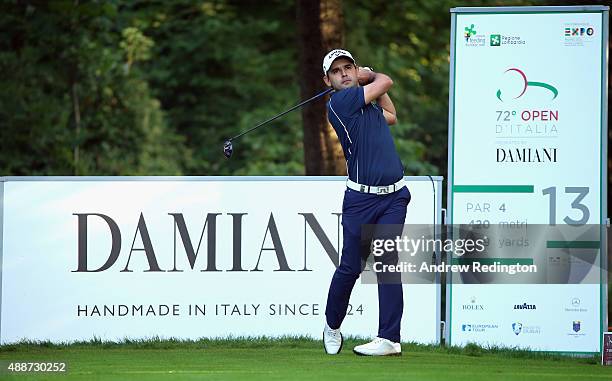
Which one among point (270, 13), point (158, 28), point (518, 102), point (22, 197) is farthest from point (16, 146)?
point (518, 102)

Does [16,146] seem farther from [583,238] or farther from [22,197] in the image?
[583,238]

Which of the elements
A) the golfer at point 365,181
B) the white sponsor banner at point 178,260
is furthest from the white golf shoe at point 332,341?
the white sponsor banner at point 178,260

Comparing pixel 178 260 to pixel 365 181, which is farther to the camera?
pixel 178 260

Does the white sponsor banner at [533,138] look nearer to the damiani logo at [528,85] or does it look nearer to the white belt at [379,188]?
the damiani logo at [528,85]

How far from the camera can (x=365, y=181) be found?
8500 millimetres

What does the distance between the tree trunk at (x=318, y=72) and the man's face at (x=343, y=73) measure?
198 inches

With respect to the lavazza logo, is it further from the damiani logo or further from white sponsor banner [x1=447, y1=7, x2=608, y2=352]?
the damiani logo

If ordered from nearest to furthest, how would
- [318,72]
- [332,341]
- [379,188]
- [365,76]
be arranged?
[379,188], [365,76], [332,341], [318,72]

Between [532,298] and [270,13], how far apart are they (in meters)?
16.8

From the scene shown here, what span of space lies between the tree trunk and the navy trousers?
16.8ft

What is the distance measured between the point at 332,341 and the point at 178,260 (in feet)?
6.01

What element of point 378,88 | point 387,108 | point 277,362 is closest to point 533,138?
point 387,108

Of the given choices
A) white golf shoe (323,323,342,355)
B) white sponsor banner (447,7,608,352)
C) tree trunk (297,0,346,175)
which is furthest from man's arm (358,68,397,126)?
tree trunk (297,0,346,175)

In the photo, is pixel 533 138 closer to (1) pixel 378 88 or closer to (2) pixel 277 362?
(1) pixel 378 88
